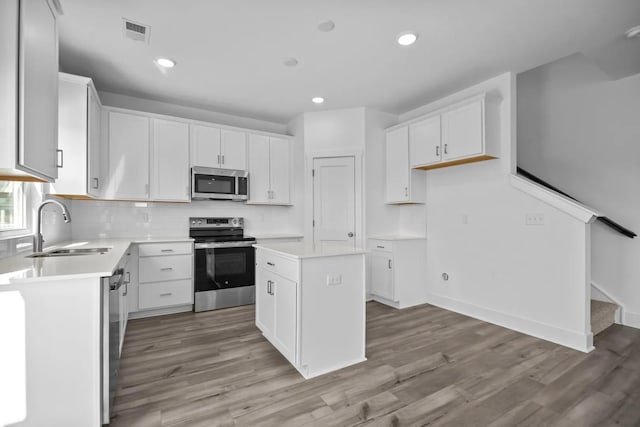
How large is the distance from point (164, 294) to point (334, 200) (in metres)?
2.43

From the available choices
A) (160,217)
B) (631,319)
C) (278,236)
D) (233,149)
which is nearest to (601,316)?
(631,319)

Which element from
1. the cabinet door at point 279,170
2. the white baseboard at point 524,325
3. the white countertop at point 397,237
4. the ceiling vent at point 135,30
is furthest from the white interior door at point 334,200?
the ceiling vent at point 135,30

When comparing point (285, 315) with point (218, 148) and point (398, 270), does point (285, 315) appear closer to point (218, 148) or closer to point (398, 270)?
point (398, 270)

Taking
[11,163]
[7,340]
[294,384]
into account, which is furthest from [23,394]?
[294,384]

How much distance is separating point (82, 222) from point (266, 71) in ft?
9.09

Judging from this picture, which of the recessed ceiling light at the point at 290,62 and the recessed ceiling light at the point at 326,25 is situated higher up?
the recessed ceiling light at the point at 290,62

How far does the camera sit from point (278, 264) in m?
2.43

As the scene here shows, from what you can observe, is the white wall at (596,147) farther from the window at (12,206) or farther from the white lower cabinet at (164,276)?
the window at (12,206)

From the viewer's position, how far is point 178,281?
3.50 metres

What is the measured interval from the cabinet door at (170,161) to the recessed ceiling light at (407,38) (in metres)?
2.74

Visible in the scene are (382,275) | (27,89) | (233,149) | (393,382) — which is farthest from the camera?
(233,149)

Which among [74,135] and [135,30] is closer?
[135,30]

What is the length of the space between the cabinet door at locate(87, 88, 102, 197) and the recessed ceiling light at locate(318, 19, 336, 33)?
218 centimetres

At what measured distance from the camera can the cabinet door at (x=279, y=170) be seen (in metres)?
4.39
